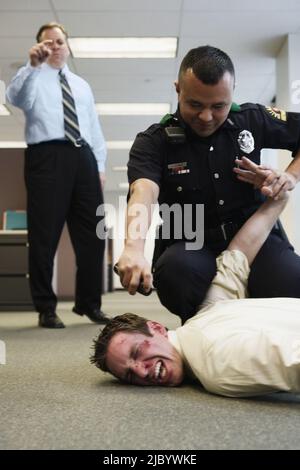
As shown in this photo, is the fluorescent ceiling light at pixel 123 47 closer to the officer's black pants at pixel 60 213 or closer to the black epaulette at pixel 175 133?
the officer's black pants at pixel 60 213

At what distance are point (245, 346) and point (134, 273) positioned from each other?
0.22 meters

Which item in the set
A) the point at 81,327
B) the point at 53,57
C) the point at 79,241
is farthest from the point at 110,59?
the point at 81,327

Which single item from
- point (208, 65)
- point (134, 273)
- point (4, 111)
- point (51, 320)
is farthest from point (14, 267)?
point (134, 273)

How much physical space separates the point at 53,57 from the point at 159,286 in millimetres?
1286

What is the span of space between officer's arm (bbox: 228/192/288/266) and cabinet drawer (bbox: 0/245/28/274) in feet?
8.82

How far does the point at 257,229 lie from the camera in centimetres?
128

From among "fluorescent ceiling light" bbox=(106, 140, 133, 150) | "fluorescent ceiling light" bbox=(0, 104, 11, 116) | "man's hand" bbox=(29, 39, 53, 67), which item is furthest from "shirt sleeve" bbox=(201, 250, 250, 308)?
"fluorescent ceiling light" bbox=(106, 140, 133, 150)

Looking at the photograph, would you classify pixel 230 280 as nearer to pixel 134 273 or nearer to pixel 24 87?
pixel 134 273

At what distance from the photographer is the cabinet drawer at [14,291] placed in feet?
12.3

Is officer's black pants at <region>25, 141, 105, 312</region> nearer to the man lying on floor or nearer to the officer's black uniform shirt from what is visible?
the officer's black uniform shirt

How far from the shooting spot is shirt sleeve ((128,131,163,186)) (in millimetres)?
1250

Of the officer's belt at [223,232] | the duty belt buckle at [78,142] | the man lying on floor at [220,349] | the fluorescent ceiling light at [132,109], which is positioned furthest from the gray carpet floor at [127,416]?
the fluorescent ceiling light at [132,109]
